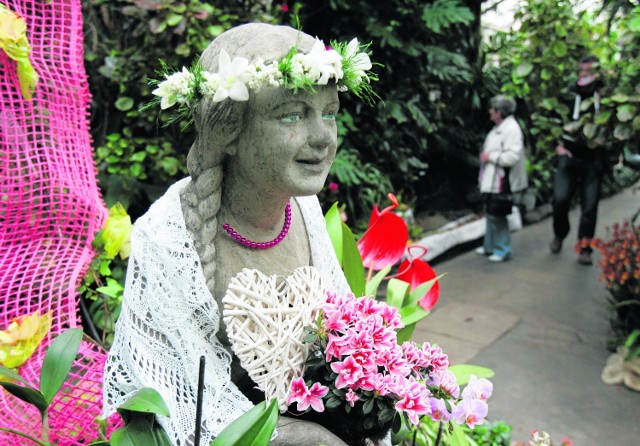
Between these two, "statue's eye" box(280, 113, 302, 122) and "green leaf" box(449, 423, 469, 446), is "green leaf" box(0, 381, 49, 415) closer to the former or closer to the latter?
"statue's eye" box(280, 113, 302, 122)

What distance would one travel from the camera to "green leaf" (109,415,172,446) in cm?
120

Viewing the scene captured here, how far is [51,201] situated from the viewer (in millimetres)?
1810

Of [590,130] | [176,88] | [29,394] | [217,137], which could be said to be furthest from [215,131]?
[590,130]

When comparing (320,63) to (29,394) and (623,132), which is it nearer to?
(29,394)

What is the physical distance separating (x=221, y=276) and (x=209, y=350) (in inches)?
6.6

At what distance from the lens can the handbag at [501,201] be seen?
5258mm

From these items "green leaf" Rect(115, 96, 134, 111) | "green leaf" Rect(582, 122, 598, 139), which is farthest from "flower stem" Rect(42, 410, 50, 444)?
"green leaf" Rect(582, 122, 598, 139)

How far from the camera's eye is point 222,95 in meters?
1.15

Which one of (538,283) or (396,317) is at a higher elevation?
(396,317)

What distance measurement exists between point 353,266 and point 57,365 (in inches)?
37.4

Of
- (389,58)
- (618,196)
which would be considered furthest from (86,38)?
(618,196)

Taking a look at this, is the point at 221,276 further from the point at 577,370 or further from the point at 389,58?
the point at 389,58

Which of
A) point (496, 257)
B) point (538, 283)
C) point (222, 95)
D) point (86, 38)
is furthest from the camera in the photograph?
point (496, 257)

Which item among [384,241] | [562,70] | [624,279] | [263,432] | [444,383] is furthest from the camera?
[562,70]
